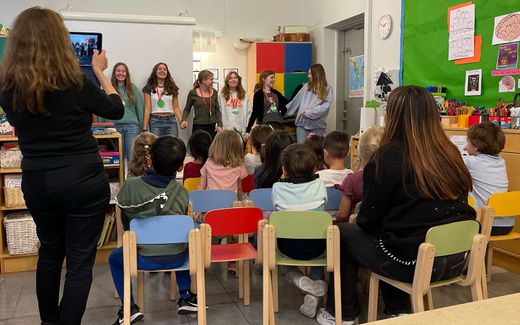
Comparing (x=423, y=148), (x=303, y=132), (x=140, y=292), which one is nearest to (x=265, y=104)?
(x=303, y=132)

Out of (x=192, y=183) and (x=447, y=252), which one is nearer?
(x=447, y=252)

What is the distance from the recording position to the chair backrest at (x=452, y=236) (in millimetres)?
1918

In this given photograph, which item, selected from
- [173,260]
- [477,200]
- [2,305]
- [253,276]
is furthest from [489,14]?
[2,305]

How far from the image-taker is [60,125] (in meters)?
1.92

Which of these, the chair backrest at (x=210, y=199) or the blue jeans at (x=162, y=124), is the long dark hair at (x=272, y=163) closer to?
the chair backrest at (x=210, y=199)

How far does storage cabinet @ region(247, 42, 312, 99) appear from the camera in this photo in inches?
267

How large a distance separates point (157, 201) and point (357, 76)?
4.68 metres

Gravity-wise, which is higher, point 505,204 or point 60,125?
point 60,125

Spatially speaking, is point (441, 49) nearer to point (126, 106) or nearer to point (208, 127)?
point (208, 127)

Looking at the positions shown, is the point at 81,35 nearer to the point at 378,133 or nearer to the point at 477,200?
the point at 378,133

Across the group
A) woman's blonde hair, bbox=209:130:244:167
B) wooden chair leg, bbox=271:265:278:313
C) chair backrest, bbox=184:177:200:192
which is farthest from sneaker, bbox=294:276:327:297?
chair backrest, bbox=184:177:200:192

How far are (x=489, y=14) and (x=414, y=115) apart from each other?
2372mm

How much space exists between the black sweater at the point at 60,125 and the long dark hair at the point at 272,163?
4.09ft

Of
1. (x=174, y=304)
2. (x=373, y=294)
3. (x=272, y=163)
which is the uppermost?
(x=272, y=163)
